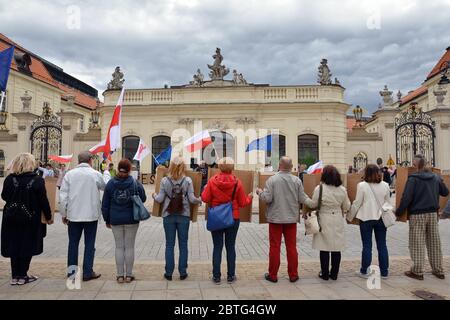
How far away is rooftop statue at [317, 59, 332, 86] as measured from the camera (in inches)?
1098

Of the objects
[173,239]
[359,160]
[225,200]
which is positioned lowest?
[173,239]

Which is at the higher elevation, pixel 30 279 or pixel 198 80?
pixel 198 80

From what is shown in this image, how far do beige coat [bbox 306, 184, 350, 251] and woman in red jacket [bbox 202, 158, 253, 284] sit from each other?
3.51 feet

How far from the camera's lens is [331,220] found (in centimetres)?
552

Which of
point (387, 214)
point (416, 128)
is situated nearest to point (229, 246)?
point (387, 214)

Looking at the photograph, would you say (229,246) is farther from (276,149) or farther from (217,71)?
(217,71)

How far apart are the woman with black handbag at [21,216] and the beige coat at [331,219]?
3951 millimetres

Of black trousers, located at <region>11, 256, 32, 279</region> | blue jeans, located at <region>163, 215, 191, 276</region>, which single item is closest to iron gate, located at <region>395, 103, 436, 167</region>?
blue jeans, located at <region>163, 215, 191, 276</region>

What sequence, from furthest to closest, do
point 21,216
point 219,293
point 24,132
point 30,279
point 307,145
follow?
point 307,145 < point 24,132 < point 30,279 < point 21,216 < point 219,293

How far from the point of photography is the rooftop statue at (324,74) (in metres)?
27.9

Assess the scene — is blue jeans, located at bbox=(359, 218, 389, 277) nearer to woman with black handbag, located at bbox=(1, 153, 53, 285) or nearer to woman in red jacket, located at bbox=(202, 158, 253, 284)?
woman in red jacket, located at bbox=(202, 158, 253, 284)

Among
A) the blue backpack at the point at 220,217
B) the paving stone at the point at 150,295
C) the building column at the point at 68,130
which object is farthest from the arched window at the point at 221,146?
the paving stone at the point at 150,295

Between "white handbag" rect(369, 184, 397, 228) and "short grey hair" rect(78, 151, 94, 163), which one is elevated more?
"short grey hair" rect(78, 151, 94, 163)

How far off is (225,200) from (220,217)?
26cm
